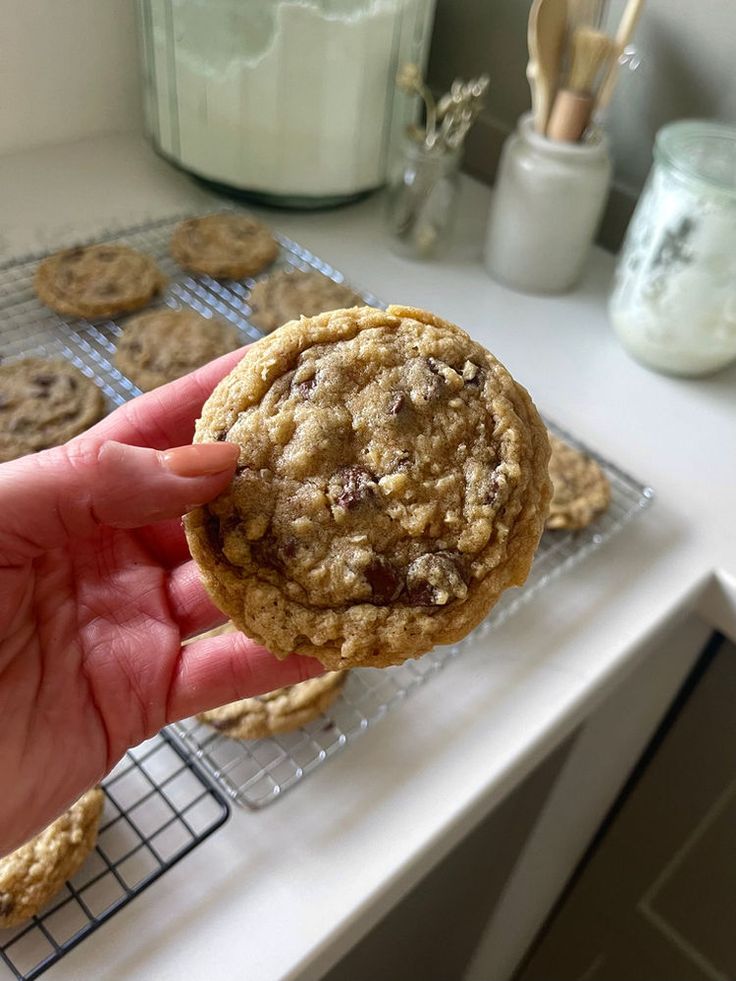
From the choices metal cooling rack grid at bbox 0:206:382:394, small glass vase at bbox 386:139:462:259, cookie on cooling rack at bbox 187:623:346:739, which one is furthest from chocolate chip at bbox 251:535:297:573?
small glass vase at bbox 386:139:462:259

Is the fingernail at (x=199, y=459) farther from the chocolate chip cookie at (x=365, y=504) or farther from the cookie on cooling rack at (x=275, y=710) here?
the cookie on cooling rack at (x=275, y=710)

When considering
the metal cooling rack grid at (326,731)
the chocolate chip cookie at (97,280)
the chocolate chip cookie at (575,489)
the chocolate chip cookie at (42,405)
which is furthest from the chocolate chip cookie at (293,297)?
the metal cooling rack grid at (326,731)

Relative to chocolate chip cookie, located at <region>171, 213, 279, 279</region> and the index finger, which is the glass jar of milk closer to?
chocolate chip cookie, located at <region>171, 213, 279, 279</region>

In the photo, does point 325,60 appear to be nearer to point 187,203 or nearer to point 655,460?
point 187,203

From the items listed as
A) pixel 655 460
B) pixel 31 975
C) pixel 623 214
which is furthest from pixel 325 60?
pixel 31 975

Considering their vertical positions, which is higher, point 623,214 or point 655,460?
point 623,214

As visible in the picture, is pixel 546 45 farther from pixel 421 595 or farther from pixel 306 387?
pixel 421 595
